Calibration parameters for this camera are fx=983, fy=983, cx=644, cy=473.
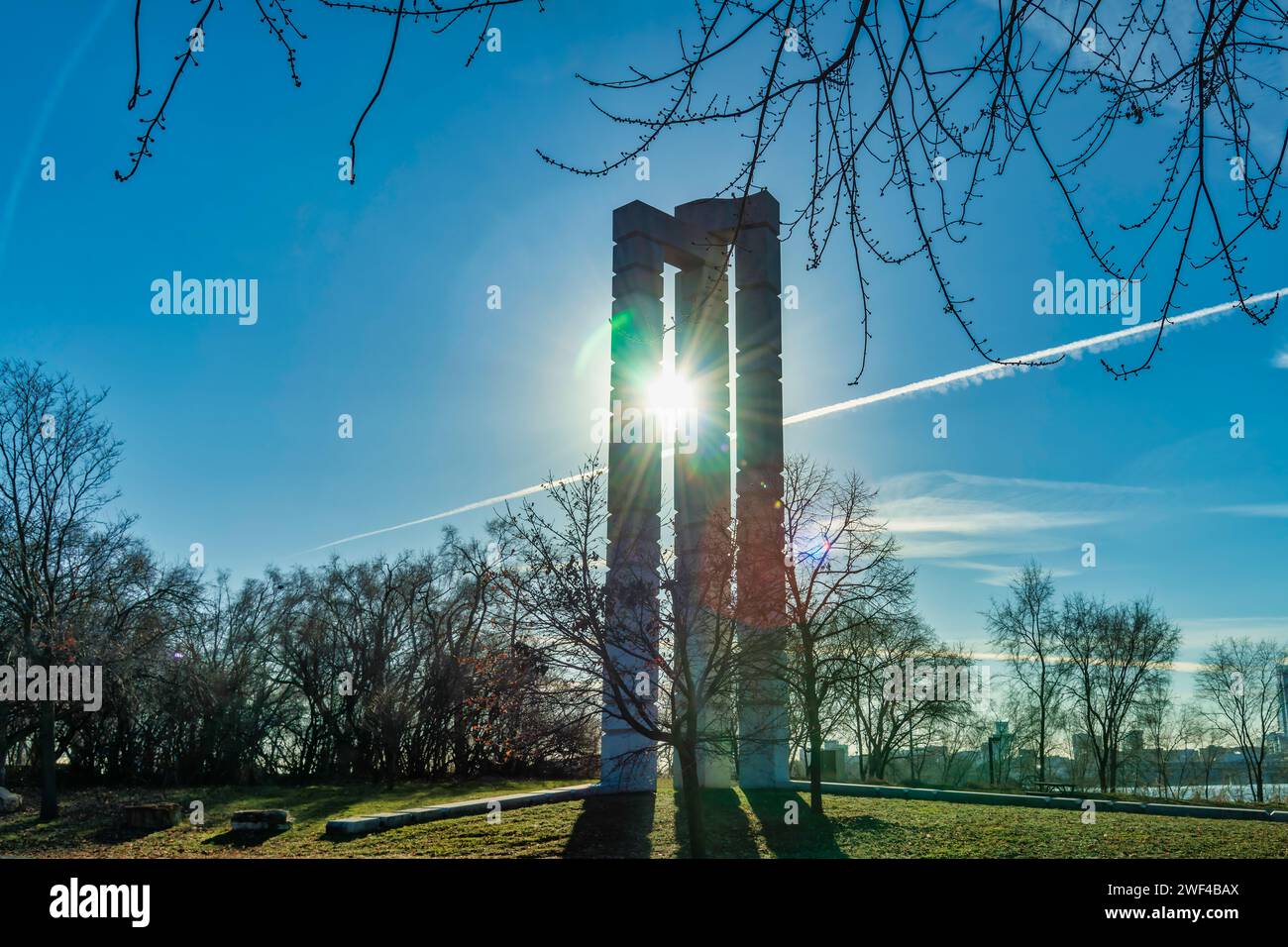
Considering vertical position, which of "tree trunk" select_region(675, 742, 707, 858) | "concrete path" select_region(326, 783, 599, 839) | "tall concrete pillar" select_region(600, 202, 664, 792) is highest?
"tall concrete pillar" select_region(600, 202, 664, 792)

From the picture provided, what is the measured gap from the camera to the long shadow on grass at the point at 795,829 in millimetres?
15867

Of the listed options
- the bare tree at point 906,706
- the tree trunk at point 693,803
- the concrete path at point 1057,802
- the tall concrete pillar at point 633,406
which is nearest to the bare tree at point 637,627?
the tree trunk at point 693,803

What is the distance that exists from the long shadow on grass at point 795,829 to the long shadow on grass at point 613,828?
85.1 inches

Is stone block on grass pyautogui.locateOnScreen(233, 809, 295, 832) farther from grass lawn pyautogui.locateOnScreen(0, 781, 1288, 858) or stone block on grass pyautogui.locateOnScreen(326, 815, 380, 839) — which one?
stone block on grass pyautogui.locateOnScreen(326, 815, 380, 839)

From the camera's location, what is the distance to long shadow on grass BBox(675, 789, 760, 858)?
15922 mm

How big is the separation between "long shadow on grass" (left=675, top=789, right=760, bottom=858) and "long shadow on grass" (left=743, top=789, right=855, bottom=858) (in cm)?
33

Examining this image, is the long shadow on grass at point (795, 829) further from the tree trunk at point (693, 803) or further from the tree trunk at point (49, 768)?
the tree trunk at point (49, 768)

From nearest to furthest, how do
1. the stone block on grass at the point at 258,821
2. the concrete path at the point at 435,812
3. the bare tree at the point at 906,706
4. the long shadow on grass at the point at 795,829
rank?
the long shadow on grass at the point at 795,829 → the concrete path at the point at 435,812 → the stone block on grass at the point at 258,821 → the bare tree at the point at 906,706

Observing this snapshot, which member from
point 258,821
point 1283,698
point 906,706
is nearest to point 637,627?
point 258,821

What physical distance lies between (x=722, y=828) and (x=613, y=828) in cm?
200

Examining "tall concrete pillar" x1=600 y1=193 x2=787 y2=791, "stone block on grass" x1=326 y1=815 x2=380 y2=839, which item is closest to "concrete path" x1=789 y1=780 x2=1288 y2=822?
"tall concrete pillar" x1=600 y1=193 x2=787 y2=791
